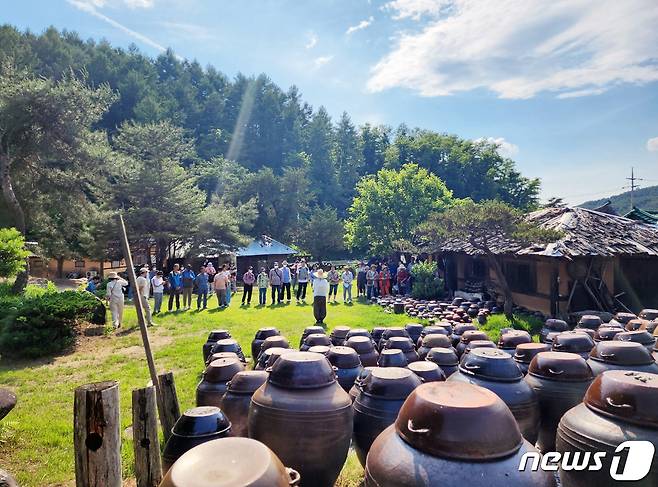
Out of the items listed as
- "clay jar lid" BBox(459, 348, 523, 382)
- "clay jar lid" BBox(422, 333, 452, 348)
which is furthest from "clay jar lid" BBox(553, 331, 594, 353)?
"clay jar lid" BBox(459, 348, 523, 382)

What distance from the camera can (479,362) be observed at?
474 cm

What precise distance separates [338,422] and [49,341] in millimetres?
8937

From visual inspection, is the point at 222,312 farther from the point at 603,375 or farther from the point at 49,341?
the point at 603,375

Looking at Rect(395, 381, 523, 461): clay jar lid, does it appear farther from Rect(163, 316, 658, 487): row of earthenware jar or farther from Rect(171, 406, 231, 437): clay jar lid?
Rect(171, 406, 231, 437): clay jar lid

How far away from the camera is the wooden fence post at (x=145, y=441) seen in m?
4.25

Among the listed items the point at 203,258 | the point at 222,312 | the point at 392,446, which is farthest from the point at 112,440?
the point at 203,258

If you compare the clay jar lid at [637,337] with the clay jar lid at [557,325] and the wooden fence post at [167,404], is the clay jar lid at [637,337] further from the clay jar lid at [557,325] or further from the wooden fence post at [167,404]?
the wooden fence post at [167,404]

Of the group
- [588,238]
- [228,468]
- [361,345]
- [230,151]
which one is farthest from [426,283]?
[230,151]

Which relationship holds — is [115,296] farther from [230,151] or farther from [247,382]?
[230,151]

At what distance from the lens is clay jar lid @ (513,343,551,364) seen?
591cm

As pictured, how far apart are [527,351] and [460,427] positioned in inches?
146

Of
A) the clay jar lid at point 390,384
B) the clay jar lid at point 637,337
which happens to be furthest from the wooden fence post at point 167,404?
the clay jar lid at point 637,337

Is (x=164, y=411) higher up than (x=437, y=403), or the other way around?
(x=437, y=403)

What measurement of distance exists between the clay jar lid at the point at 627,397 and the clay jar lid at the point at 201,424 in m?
3.20
